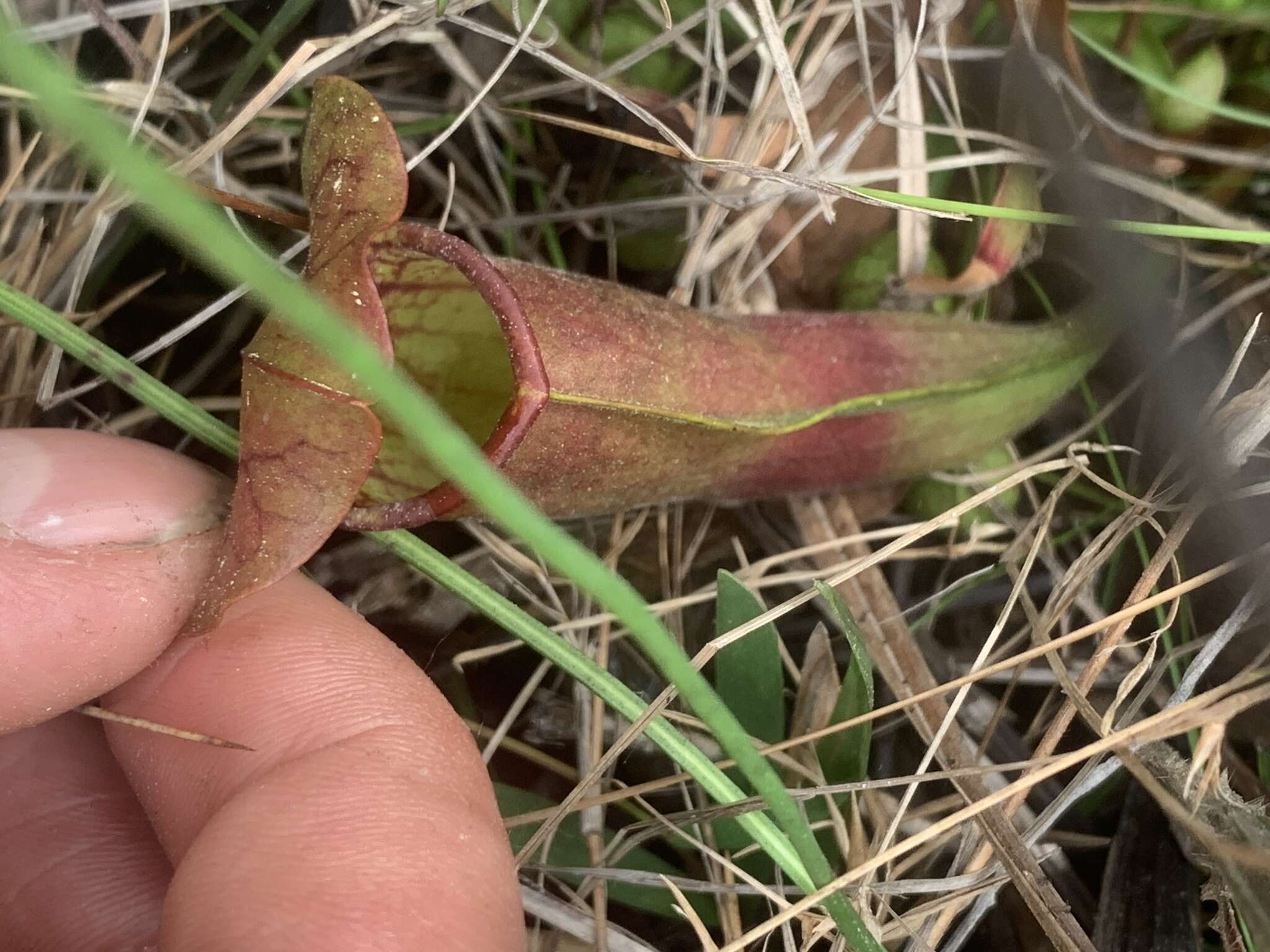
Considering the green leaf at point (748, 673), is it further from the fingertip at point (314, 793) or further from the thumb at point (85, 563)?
the thumb at point (85, 563)

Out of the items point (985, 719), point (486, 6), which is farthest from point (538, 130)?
point (985, 719)

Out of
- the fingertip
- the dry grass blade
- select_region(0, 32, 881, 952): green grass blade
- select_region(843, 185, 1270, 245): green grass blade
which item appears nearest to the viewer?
select_region(0, 32, 881, 952): green grass blade

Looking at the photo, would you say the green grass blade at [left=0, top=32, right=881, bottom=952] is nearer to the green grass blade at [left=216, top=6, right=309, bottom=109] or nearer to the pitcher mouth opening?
the pitcher mouth opening

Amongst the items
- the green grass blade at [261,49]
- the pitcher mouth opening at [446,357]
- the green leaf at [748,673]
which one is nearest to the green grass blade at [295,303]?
the pitcher mouth opening at [446,357]

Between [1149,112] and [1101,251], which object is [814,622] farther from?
[1149,112]

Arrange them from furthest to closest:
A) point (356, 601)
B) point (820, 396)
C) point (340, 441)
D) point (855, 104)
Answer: point (855, 104), point (356, 601), point (820, 396), point (340, 441)

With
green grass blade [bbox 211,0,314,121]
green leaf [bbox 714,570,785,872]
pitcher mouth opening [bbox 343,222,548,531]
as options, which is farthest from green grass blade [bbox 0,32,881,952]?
green grass blade [bbox 211,0,314,121]
